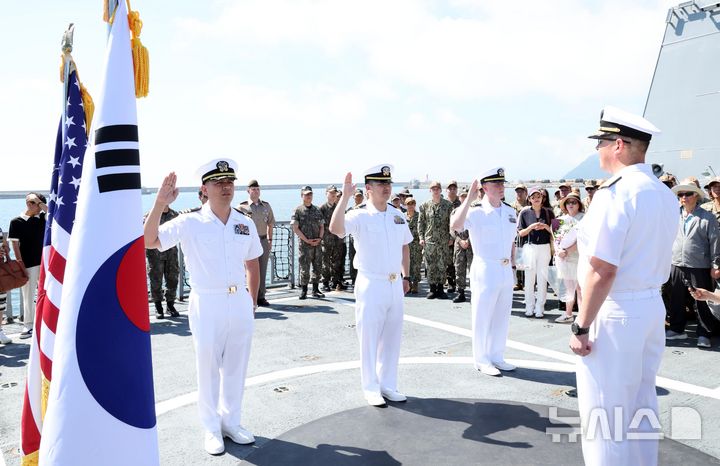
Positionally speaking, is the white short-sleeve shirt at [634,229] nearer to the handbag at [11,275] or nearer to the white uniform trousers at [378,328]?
the white uniform trousers at [378,328]

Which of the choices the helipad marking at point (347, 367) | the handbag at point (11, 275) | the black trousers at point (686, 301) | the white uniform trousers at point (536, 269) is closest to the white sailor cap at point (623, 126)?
the helipad marking at point (347, 367)

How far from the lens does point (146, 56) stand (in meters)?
2.39

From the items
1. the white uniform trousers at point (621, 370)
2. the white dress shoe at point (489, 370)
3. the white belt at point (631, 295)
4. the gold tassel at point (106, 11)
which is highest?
the gold tassel at point (106, 11)

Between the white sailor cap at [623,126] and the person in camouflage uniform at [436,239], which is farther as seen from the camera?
the person in camouflage uniform at [436,239]

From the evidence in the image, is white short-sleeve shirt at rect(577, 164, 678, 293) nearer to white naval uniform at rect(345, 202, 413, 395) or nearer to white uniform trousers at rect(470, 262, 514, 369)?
white naval uniform at rect(345, 202, 413, 395)

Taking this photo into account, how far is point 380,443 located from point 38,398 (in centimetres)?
223

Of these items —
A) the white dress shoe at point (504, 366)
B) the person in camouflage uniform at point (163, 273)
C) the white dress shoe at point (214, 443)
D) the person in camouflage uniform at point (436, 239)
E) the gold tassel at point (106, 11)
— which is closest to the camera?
the gold tassel at point (106, 11)

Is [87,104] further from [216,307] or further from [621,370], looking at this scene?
[621,370]

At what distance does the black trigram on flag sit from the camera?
213 centimetres

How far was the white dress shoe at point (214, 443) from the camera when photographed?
375 centimetres

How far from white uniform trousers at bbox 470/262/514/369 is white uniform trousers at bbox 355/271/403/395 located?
1088mm

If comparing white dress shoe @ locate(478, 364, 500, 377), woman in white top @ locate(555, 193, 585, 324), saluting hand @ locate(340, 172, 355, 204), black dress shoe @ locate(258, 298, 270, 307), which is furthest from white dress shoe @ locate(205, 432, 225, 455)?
woman in white top @ locate(555, 193, 585, 324)

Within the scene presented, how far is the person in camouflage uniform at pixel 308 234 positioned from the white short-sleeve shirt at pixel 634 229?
7014 millimetres

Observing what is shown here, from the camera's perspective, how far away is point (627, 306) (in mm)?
2672
